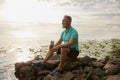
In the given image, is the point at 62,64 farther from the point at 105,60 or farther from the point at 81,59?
the point at 105,60

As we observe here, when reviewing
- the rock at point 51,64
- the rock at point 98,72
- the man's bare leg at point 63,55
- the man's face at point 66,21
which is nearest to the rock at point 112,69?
the rock at point 98,72

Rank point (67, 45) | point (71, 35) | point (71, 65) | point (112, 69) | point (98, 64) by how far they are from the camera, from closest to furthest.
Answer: point (67, 45)
point (71, 35)
point (112, 69)
point (71, 65)
point (98, 64)

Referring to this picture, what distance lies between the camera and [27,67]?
10773mm

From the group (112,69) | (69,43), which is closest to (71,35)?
(69,43)

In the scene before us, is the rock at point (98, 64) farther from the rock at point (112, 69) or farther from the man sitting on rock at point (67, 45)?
the man sitting on rock at point (67, 45)

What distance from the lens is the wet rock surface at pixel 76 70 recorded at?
10.1 m

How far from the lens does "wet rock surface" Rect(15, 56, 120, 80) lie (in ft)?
33.2

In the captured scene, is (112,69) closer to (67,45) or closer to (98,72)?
(98,72)

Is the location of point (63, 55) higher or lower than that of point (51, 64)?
higher

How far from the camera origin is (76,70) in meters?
10.5

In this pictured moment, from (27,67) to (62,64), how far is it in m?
1.42

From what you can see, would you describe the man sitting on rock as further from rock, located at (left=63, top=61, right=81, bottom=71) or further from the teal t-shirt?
rock, located at (left=63, top=61, right=81, bottom=71)

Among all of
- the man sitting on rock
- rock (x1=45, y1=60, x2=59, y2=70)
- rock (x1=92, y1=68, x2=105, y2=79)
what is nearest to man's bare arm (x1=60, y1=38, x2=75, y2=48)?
the man sitting on rock

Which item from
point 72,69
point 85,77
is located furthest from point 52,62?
point 85,77
